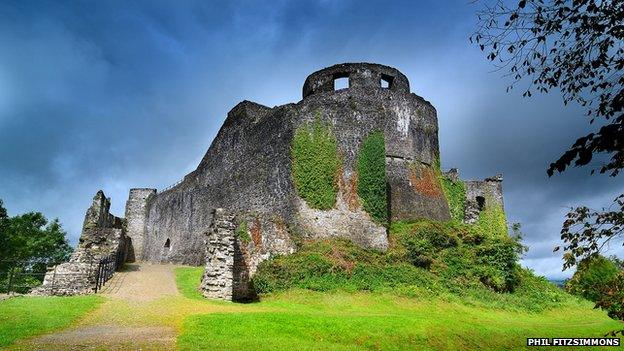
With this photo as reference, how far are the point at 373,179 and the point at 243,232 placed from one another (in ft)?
25.3

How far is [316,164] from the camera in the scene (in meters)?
24.9

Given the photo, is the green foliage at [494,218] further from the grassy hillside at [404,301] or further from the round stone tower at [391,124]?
the grassy hillside at [404,301]

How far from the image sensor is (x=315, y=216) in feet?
77.8

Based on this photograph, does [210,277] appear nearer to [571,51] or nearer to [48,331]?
[48,331]

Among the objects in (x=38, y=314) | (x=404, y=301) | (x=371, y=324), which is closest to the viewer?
(x=38, y=314)

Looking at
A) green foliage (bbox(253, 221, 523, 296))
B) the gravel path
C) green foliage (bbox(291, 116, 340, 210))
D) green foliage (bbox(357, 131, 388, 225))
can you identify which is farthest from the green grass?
green foliage (bbox(357, 131, 388, 225))

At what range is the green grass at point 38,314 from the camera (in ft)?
33.4

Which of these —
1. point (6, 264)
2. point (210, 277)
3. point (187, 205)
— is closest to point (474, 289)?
point (210, 277)

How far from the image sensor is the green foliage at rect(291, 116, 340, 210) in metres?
24.2

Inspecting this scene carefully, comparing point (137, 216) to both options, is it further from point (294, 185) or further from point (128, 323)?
point (128, 323)

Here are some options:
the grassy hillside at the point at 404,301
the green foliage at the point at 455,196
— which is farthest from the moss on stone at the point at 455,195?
the grassy hillside at the point at 404,301

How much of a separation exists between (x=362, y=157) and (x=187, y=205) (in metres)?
17.4

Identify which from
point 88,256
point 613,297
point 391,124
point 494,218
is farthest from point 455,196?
point 613,297

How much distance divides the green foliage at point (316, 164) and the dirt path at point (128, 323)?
8443mm
